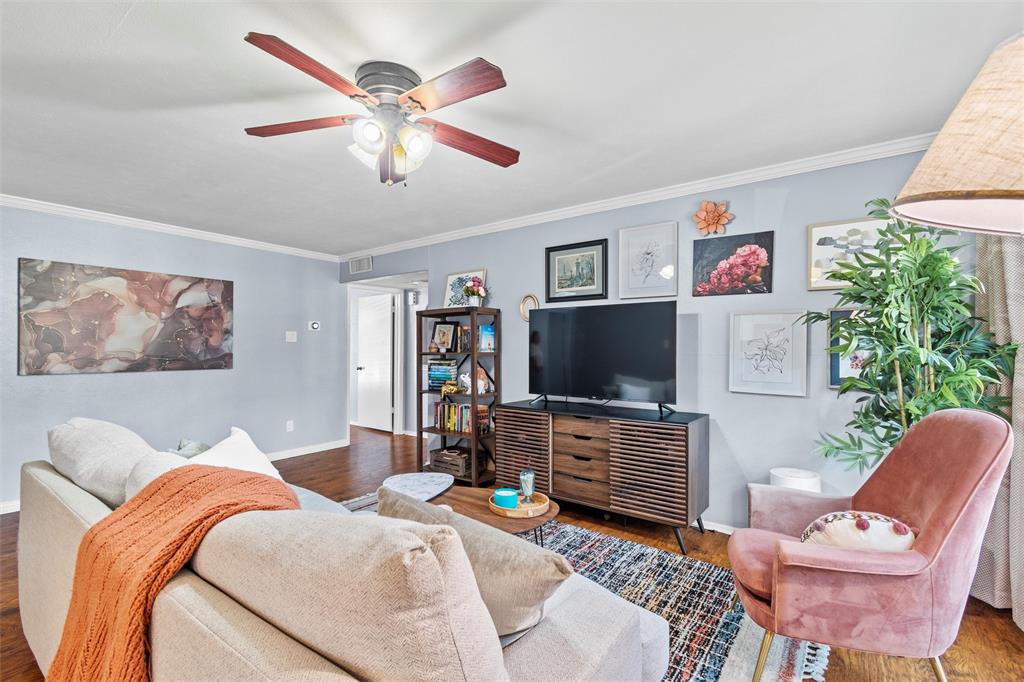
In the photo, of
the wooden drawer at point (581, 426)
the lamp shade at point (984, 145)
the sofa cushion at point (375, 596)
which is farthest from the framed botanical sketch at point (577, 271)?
the sofa cushion at point (375, 596)

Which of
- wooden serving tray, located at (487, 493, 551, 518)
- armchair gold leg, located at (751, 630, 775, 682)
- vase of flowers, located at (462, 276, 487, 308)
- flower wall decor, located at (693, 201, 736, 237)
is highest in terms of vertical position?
flower wall decor, located at (693, 201, 736, 237)

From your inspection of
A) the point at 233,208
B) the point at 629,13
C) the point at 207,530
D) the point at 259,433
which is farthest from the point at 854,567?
the point at 259,433

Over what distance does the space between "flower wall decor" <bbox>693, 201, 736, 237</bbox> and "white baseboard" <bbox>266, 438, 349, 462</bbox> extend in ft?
15.1

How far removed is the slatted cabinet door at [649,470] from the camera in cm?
280

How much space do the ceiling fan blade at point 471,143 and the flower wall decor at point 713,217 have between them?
166 centimetres

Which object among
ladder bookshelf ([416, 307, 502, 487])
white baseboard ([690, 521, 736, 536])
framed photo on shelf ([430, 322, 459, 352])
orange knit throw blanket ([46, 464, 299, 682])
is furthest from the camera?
framed photo on shelf ([430, 322, 459, 352])

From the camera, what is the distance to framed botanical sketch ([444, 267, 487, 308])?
4.41m

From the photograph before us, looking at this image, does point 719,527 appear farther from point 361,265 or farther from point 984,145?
point 361,265

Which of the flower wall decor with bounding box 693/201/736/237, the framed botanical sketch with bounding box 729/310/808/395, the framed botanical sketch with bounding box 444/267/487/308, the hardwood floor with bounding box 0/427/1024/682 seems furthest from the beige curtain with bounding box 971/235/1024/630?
the framed botanical sketch with bounding box 444/267/487/308

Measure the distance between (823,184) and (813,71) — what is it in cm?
109

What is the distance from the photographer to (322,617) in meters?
0.68

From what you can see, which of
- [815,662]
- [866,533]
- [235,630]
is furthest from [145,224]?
[815,662]

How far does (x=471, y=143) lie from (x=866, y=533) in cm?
203

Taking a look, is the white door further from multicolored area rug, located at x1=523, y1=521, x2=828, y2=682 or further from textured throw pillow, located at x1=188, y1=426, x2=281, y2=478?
textured throw pillow, located at x1=188, y1=426, x2=281, y2=478
